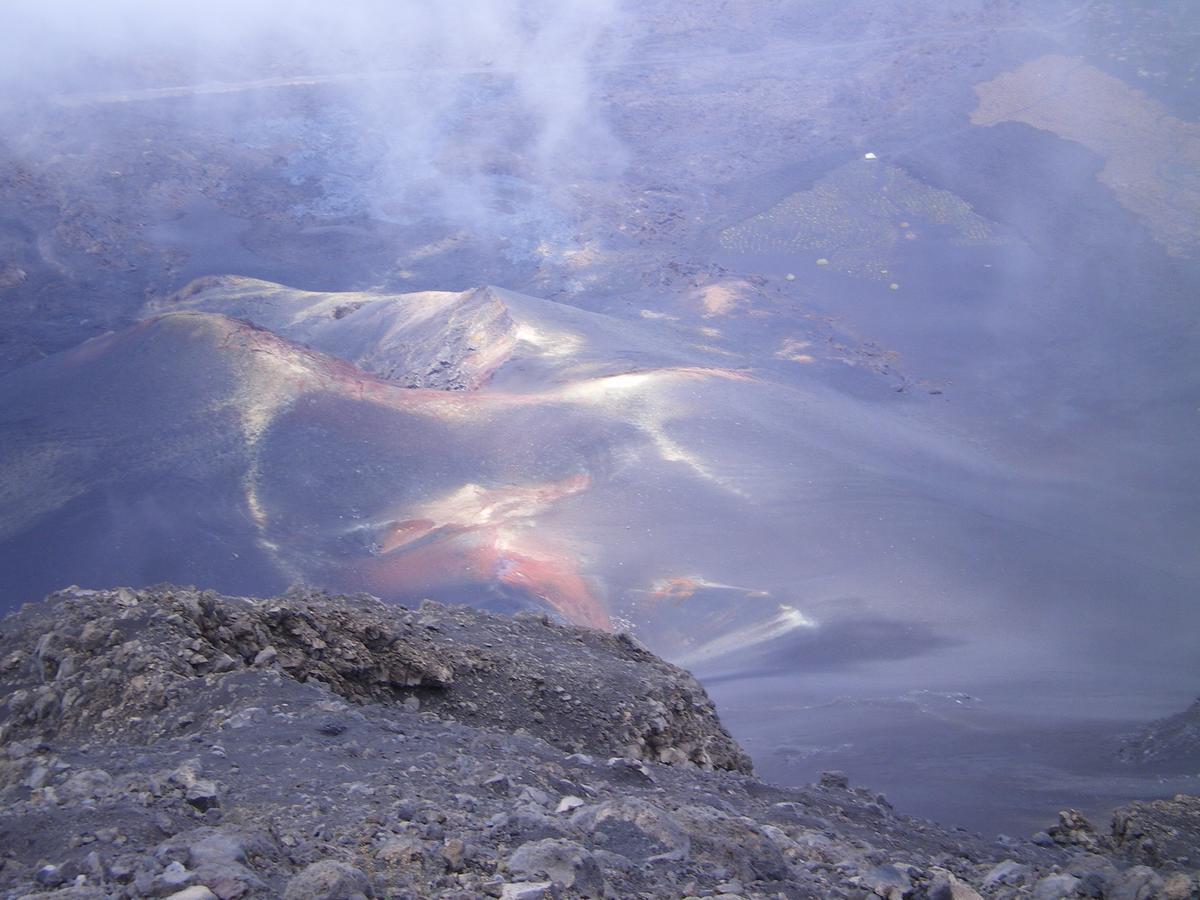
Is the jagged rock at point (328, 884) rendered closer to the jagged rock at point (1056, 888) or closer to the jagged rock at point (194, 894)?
the jagged rock at point (194, 894)

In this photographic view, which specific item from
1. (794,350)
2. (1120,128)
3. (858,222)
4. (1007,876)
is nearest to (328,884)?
(1007,876)

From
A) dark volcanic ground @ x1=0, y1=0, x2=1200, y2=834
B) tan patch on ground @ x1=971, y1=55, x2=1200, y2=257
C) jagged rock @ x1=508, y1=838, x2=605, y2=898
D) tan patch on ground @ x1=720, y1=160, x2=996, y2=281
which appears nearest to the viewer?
jagged rock @ x1=508, y1=838, x2=605, y2=898

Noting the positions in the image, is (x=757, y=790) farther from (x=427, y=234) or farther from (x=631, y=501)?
(x=427, y=234)

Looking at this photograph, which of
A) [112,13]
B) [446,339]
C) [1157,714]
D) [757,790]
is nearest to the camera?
[757,790]

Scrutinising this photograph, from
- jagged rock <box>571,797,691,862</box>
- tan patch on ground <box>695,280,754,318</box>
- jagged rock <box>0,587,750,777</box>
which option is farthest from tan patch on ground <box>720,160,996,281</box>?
jagged rock <box>571,797,691,862</box>

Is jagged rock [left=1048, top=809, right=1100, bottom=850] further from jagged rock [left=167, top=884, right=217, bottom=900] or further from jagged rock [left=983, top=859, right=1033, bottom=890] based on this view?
jagged rock [left=167, top=884, right=217, bottom=900]

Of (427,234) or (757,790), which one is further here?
(427,234)

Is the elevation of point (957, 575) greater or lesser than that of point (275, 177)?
lesser

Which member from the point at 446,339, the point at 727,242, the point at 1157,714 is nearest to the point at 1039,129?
the point at 727,242
